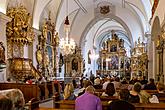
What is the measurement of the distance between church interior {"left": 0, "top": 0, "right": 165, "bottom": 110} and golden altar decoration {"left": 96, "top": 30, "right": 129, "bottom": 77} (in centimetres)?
688

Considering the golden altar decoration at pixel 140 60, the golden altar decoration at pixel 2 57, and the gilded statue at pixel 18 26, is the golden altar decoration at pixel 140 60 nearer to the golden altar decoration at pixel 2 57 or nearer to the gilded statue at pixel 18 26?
the gilded statue at pixel 18 26

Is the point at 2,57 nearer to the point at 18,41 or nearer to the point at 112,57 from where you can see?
the point at 18,41

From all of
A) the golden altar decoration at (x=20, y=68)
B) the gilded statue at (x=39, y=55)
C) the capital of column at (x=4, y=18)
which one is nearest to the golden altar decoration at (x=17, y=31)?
the golden altar decoration at (x=20, y=68)

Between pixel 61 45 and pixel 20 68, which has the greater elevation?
pixel 61 45

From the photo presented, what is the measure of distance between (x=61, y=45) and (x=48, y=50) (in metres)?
1.23

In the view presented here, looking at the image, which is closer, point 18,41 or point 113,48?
point 18,41

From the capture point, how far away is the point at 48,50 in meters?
17.7

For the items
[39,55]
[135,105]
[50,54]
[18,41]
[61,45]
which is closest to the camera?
[135,105]

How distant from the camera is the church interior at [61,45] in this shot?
10.9m

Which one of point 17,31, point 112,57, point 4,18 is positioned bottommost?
point 112,57

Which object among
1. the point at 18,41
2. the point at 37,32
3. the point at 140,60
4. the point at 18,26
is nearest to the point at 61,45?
the point at 37,32

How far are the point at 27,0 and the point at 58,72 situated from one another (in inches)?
260

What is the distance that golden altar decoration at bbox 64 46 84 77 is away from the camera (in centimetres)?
2189

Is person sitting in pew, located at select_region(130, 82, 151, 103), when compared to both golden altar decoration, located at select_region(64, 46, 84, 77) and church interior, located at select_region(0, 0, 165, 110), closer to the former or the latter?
church interior, located at select_region(0, 0, 165, 110)
